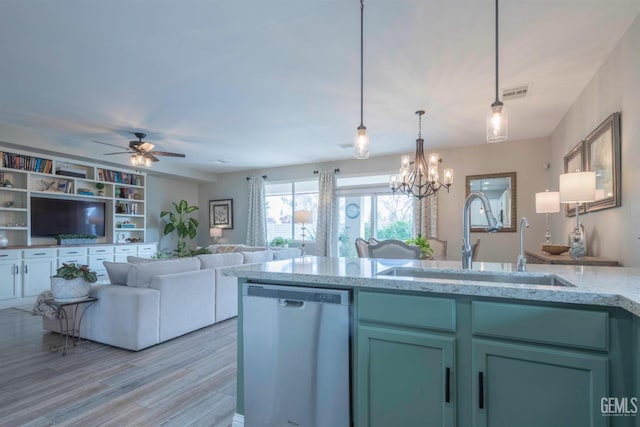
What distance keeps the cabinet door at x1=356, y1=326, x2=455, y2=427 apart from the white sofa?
8.17 feet

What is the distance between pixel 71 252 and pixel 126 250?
1054mm

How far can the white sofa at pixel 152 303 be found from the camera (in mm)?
3141

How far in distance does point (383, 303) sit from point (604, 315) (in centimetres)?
81

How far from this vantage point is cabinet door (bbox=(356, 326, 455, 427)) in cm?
139

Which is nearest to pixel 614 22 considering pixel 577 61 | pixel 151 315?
pixel 577 61

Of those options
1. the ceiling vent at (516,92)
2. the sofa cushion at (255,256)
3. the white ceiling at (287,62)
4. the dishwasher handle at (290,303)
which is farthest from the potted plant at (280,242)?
the dishwasher handle at (290,303)

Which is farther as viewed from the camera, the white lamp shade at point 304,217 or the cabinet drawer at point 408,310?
the white lamp shade at point 304,217

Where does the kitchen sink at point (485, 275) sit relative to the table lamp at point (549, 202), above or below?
below

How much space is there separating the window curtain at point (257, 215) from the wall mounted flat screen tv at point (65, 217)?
308 cm

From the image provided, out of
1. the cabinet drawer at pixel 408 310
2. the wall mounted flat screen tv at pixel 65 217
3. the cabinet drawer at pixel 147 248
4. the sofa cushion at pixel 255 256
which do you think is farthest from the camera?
the cabinet drawer at pixel 147 248

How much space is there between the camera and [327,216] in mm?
7141

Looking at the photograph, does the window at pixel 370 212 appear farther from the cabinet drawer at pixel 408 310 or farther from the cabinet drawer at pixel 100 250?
the cabinet drawer at pixel 408 310

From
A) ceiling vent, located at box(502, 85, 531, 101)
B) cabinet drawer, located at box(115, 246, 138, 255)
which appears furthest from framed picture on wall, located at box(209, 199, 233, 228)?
ceiling vent, located at box(502, 85, 531, 101)

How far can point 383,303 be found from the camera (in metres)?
1.51
